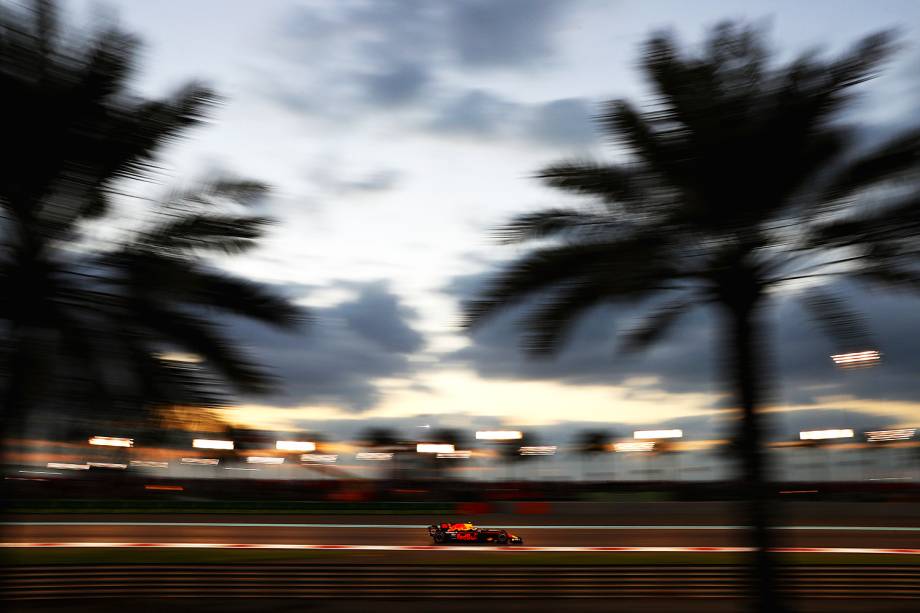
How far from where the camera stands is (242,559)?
48.6ft

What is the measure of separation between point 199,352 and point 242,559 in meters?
7.04

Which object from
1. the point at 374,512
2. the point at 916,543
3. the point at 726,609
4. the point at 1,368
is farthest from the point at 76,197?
the point at 374,512

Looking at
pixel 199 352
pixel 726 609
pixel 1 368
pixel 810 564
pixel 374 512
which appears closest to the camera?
pixel 1 368

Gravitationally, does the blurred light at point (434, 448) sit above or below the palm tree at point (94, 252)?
above

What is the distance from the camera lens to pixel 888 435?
71625 mm

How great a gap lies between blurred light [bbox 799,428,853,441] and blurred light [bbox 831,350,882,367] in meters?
77.0

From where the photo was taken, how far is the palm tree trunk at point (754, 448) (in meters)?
9.53

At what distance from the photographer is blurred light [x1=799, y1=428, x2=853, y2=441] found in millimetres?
79062

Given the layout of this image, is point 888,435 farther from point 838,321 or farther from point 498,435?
point 838,321

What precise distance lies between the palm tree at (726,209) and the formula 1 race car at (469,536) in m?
14.0

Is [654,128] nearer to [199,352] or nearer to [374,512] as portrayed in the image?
[199,352]

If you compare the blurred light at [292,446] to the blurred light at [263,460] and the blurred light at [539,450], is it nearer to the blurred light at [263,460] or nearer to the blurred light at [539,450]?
the blurred light at [263,460]

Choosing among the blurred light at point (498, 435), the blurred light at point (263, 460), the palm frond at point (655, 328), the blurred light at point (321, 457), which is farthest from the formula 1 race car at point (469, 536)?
the blurred light at point (321, 457)

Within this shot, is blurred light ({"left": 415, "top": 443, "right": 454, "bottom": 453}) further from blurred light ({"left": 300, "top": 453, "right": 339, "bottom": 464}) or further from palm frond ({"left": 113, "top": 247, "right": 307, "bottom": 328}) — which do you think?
palm frond ({"left": 113, "top": 247, "right": 307, "bottom": 328})
